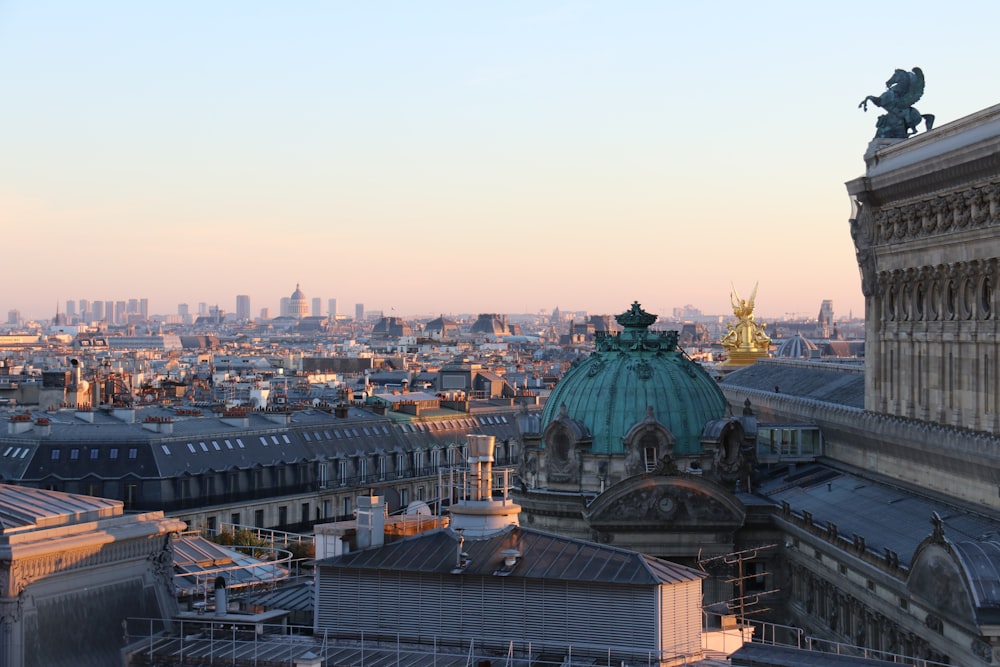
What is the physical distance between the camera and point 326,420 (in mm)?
125625

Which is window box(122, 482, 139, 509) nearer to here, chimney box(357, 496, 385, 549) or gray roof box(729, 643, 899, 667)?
chimney box(357, 496, 385, 549)

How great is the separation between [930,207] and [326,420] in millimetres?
71077

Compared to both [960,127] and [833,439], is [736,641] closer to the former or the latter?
[960,127]

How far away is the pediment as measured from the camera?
66250mm

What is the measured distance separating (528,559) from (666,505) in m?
24.5

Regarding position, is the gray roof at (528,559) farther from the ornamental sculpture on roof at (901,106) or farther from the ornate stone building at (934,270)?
the ornamental sculpture on roof at (901,106)

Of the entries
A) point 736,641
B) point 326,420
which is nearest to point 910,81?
point 736,641

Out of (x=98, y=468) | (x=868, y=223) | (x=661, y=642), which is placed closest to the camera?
(x=661, y=642)

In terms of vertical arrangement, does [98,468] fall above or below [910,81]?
below

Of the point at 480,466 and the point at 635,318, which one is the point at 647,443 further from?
the point at 480,466

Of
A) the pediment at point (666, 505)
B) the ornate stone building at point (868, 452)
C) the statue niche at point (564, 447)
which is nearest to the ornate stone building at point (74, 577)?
the ornate stone building at point (868, 452)

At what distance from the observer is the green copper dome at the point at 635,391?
7019cm

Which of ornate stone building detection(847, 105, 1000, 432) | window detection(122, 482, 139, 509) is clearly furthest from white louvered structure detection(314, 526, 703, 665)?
window detection(122, 482, 139, 509)

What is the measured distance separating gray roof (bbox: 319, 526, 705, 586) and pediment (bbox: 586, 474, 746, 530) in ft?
71.0
